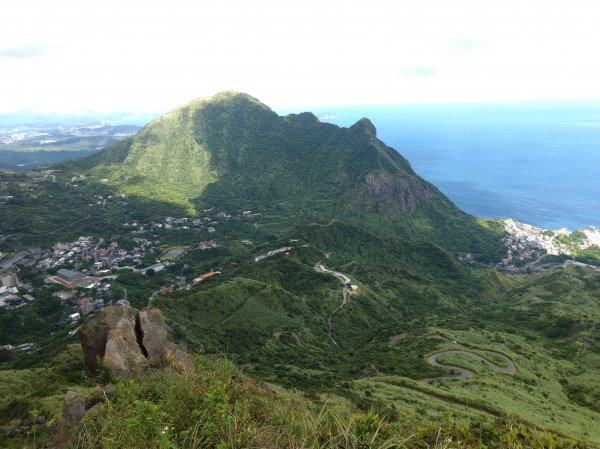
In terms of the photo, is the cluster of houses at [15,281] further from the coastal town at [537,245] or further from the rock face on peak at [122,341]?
the coastal town at [537,245]

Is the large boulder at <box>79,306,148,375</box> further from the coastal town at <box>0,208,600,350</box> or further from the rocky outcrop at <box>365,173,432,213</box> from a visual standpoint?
the rocky outcrop at <box>365,173,432,213</box>

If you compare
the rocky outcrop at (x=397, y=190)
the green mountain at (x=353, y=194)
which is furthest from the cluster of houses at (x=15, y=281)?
the rocky outcrop at (x=397, y=190)

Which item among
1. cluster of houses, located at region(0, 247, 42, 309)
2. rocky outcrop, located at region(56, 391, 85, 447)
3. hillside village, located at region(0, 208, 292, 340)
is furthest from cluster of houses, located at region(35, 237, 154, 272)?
rocky outcrop, located at region(56, 391, 85, 447)

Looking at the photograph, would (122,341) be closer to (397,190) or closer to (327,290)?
(327,290)

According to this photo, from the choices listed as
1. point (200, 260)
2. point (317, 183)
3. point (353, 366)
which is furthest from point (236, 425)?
point (317, 183)

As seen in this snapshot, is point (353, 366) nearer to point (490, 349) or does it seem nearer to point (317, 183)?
point (490, 349)

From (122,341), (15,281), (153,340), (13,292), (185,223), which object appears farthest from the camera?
(185,223)

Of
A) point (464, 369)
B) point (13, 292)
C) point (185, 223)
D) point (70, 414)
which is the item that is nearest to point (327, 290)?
point (464, 369)
